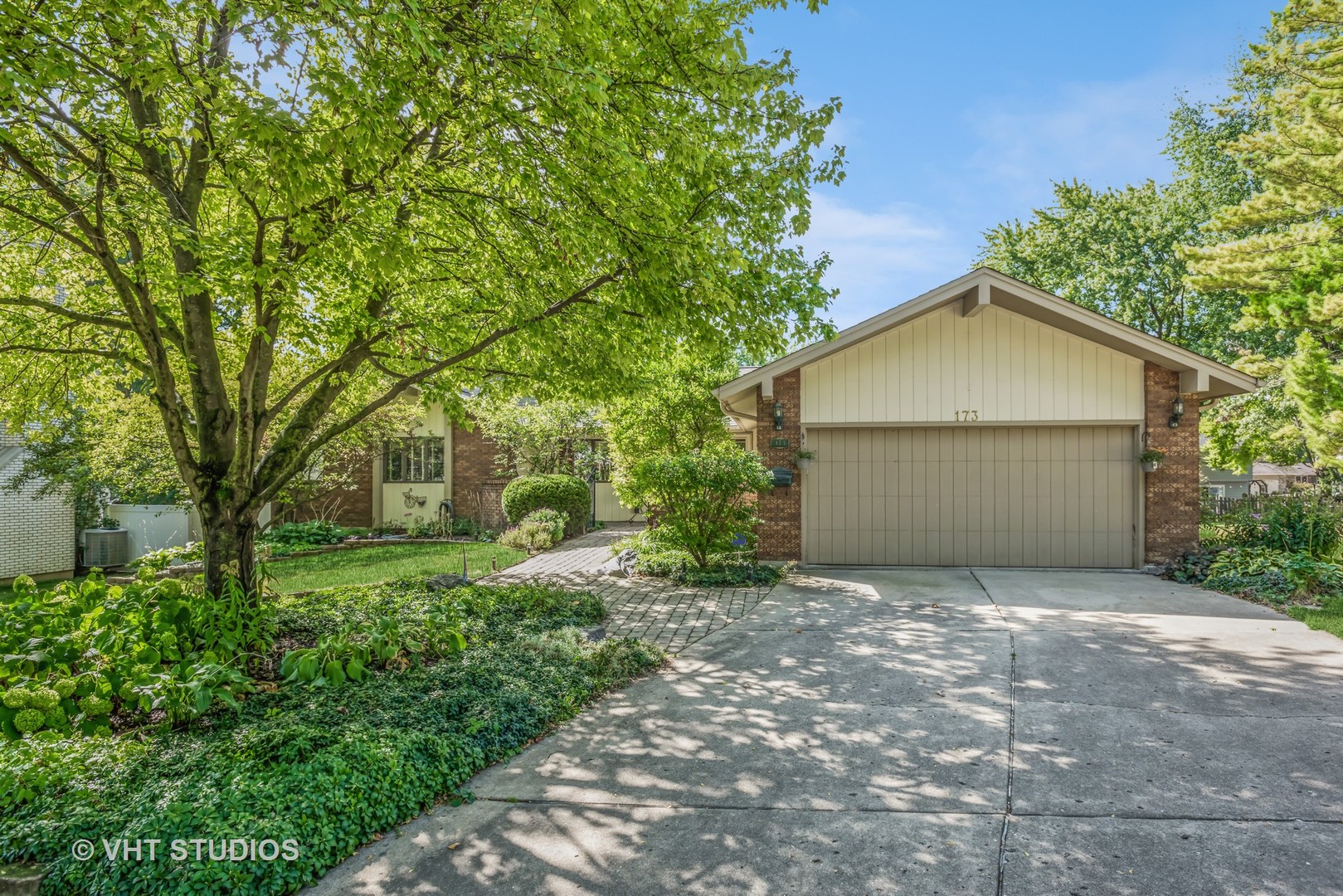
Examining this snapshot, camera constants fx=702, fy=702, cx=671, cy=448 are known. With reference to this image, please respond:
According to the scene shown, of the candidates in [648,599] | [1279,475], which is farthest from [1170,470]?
[1279,475]

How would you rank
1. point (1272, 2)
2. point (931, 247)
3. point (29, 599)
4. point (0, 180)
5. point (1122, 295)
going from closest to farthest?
1. point (29, 599)
2. point (0, 180)
3. point (1272, 2)
4. point (931, 247)
5. point (1122, 295)

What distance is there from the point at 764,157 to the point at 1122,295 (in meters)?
21.0

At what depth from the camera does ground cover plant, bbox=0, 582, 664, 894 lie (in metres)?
→ 2.73

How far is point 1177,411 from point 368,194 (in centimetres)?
1065

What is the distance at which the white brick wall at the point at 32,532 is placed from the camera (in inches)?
406

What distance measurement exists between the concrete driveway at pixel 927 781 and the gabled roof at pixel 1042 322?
4634 millimetres

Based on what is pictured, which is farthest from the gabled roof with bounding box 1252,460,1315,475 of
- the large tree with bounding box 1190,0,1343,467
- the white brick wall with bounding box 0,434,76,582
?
the white brick wall with bounding box 0,434,76,582

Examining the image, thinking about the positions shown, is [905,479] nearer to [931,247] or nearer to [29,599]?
[29,599]

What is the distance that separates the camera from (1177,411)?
997cm

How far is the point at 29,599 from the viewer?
188 inches

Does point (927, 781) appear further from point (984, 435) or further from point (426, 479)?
point (426, 479)

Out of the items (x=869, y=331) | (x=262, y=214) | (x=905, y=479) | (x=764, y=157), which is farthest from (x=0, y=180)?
→ (x=905, y=479)

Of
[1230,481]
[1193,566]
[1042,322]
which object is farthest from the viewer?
[1230,481]

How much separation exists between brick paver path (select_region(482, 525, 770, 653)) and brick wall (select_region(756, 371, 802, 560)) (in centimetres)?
179
